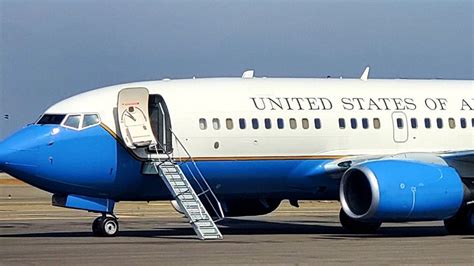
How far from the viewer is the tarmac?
857 inches

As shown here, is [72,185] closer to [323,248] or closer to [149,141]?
[149,141]

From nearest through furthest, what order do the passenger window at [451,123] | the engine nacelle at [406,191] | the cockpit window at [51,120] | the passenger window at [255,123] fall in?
the engine nacelle at [406,191], the cockpit window at [51,120], the passenger window at [255,123], the passenger window at [451,123]

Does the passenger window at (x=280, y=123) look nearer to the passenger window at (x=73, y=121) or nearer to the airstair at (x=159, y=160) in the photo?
the airstair at (x=159, y=160)

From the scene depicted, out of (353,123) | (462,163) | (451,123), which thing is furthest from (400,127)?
(462,163)

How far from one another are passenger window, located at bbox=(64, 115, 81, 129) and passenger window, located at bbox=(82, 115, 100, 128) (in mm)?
143

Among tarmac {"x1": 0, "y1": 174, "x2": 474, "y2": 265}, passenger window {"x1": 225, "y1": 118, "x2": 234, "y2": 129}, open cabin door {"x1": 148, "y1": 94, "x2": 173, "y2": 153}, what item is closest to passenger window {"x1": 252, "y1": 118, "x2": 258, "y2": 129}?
passenger window {"x1": 225, "y1": 118, "x2": 234, "y2": 129}

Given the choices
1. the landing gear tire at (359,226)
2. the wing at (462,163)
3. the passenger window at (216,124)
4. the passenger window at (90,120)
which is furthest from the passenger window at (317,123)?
the passenger window at (90,120)

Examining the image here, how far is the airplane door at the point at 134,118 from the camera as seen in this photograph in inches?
1141

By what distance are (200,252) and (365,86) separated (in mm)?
10612

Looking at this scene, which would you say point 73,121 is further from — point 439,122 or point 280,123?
point 439,122

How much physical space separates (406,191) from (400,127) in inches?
162

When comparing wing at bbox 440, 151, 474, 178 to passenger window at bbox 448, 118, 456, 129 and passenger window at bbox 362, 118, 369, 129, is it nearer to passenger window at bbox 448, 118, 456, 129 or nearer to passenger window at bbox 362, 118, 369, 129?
passenger window at bbox 362, 118, 369, 129

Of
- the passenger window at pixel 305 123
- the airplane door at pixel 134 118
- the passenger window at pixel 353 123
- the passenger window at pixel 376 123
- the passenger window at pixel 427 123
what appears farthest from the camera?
the passenger window at pixel 427 123

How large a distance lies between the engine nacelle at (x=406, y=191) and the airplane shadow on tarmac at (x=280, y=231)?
101 cm
